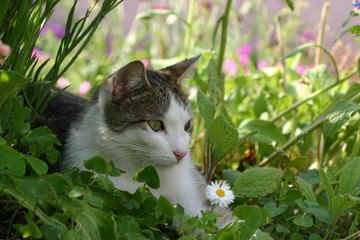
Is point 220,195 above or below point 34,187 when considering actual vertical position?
below

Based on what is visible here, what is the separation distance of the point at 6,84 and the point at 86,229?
1.37 feet

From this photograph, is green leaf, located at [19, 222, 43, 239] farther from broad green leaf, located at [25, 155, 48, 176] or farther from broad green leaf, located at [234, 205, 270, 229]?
broad green leaf, located at [234, 205, 270, 229]

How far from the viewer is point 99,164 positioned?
5.44 feet

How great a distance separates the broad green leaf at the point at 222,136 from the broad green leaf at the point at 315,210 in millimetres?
362

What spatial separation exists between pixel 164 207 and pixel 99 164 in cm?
22

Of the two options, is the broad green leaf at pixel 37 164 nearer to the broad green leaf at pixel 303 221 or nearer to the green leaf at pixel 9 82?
the green leaf at pixel 9 82

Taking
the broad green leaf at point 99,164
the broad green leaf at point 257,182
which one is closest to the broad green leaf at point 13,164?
the broad green leaf at point 99,164

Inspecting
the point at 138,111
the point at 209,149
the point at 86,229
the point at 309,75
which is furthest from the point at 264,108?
the point at 86,229

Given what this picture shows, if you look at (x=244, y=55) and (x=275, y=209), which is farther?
(x=244, y=55)

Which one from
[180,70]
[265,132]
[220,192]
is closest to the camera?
[220,192]

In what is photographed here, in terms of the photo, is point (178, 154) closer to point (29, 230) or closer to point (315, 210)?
point (315, 210)

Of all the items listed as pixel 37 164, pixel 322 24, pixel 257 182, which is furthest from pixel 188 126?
pixel 322 24

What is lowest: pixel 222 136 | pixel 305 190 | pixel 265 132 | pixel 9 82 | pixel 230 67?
pixel 230 67

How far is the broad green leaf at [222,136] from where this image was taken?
2.10 metres
